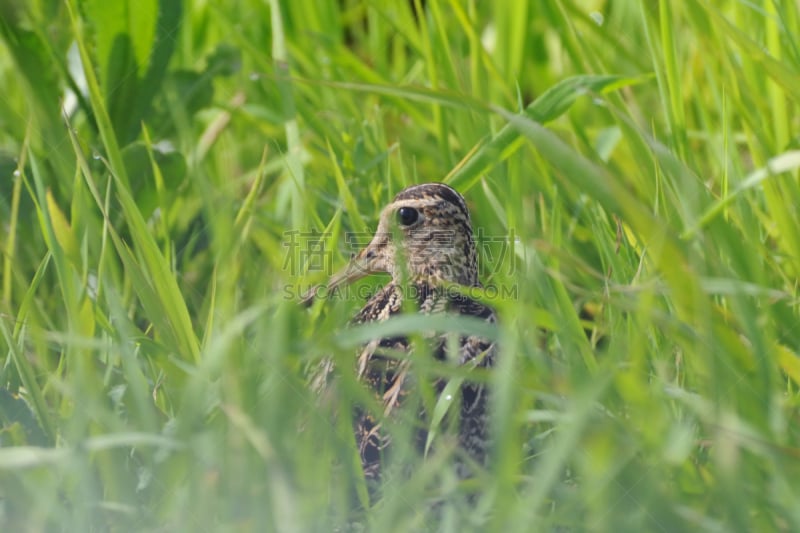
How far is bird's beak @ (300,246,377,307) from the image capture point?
278cm

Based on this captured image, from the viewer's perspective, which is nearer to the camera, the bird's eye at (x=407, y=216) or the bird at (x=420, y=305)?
the bird at (x=420, y=305)

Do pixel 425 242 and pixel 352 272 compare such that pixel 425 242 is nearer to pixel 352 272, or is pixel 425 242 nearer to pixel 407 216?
pixel 407 216

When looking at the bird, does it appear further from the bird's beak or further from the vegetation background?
the vegetation background

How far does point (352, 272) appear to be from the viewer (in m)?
2.81

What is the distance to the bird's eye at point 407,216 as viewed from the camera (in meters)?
2.74

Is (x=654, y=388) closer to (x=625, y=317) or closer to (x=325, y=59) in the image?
(x=625, y=317)

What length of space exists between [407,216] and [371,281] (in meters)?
0.37

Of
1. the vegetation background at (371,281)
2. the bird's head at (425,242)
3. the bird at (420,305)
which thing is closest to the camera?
the vegetation background at (371,281)

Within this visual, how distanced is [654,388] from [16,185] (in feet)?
6.31

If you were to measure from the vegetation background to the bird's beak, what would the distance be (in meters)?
0.05

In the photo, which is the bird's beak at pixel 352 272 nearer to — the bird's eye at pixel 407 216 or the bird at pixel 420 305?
the bird at pixel 420 305

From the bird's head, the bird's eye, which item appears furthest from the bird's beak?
the bird's eye

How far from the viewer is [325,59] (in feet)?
12.7

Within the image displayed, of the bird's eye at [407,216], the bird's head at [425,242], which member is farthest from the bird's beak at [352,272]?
the bird's eye at [407,216]
